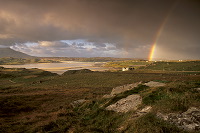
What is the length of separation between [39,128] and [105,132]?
21.5 feet

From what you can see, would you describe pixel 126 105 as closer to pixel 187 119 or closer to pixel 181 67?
pixel 187 119

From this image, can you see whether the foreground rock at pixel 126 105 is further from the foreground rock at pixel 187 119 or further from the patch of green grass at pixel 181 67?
the patch of green grass at pixel 181 67

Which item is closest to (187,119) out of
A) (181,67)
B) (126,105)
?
(126,105)

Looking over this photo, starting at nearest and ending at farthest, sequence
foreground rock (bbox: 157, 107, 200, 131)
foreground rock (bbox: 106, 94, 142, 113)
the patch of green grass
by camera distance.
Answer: foreground rock (bbox: 157, 107, 200, 131)
foreground rock (bbox: 106, 94, 142, 113)
the patch of green grass

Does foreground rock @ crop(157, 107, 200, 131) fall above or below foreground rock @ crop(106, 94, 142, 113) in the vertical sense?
above

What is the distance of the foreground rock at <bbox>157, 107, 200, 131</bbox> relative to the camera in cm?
749

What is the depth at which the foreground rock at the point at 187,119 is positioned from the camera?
749 centimetres

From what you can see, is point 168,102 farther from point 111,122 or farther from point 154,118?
point 111,122

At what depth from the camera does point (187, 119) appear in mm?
7996

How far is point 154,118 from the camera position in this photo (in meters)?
8.80

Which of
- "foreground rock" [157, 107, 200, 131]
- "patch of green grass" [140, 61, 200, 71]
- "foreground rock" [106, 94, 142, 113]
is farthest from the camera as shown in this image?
"patch of green grass" [140, 61, 200, 71]

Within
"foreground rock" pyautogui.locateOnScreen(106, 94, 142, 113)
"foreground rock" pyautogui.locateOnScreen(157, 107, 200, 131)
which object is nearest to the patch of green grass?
"foreground rock" pyautogui.locateOnScreen(106, 94, 142, 113)

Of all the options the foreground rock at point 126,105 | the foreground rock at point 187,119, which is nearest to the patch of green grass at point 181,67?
the foreground rock at point 126,105

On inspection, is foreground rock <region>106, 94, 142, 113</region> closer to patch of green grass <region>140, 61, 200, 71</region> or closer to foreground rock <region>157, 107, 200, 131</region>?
foreground rock <region>157, 107, 200, 131</region>
